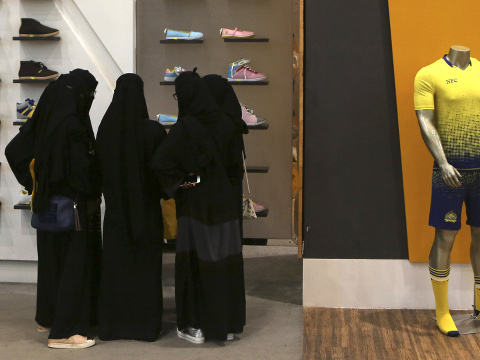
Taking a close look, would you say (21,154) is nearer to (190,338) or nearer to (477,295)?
(190,338)

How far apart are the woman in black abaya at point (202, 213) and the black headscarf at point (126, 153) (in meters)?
0.18

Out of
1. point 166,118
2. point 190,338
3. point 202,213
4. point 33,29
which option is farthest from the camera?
Answer: point 166,118

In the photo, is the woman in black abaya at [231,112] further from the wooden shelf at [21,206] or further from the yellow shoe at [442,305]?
the wooden shelf at [21,206]

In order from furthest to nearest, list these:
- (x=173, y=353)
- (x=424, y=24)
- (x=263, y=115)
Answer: (x=263, y=115) → (x=424, y=24) → (x=173, y=353)

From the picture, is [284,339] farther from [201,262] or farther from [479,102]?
[479,102]

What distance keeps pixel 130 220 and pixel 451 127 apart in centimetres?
208

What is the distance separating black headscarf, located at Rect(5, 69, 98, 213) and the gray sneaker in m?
1.16

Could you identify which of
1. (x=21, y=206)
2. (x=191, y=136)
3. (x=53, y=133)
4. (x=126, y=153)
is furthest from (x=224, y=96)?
(x=21, y=206)

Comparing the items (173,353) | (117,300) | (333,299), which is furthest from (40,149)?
→ (333,299)

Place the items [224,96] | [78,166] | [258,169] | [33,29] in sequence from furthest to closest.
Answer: [258,169] → [33,29] → [224,96] → [78,166]

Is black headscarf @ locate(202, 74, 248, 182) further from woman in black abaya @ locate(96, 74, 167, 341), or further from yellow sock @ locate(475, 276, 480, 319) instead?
yellow sock @ locate(475, 276, 480, 319)

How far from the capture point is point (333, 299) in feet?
16.5

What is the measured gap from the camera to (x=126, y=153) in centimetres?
423

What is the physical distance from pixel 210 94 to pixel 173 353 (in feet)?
5.14
